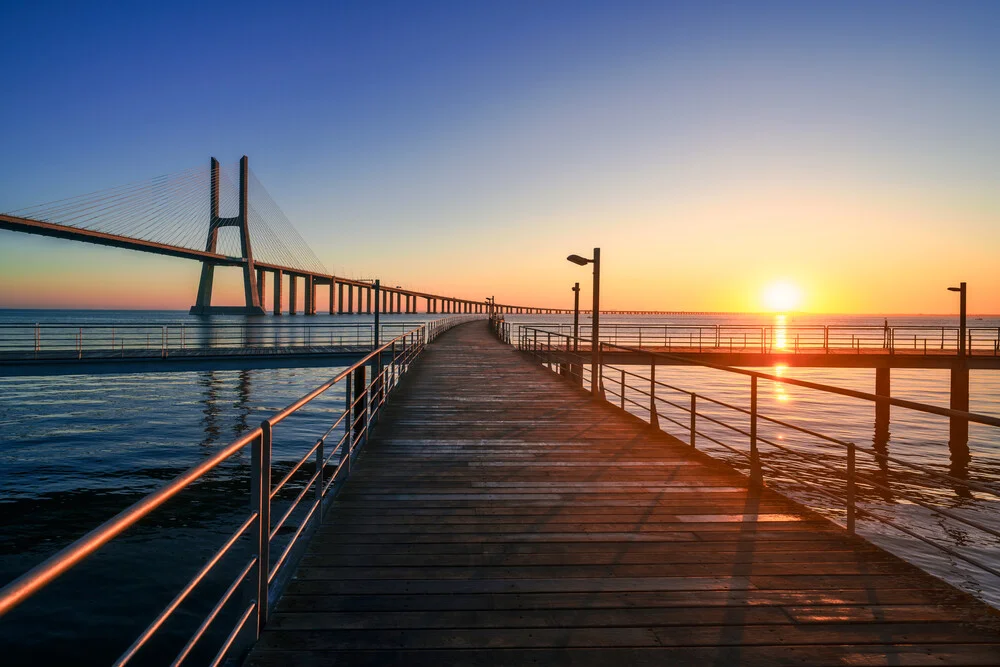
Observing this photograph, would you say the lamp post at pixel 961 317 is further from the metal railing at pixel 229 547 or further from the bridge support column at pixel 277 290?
the bridge support column at pixel 277 290

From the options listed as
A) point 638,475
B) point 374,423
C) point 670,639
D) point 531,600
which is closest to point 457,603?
point 531,600

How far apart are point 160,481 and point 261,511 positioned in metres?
12.3

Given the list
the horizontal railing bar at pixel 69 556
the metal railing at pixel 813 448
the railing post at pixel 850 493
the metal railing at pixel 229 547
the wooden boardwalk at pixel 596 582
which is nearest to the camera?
the horizontal railing bar at pixel 69 556

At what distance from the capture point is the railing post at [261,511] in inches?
108

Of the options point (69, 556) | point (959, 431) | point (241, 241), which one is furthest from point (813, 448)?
point (241, 241)

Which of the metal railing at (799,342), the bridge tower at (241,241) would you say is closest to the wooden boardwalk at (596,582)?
the metal railing at (799,342)

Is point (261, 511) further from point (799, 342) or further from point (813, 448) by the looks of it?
point (799, 342)

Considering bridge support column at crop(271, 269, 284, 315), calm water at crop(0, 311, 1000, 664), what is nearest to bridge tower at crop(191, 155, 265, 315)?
bridge support column at crop(271, 269, 284, 315)

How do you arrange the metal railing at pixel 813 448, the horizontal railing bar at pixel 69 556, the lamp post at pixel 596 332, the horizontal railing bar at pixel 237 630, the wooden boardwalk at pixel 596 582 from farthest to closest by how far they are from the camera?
the lamp post at pixel 596 332 → the metal railing at pixel 813 448 → the wooden boardwalk at pixel 596 582 → the horizontal railing bar at pixel 237 630 → the horizontal railing bar at pixel 69 556

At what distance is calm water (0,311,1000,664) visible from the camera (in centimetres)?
714

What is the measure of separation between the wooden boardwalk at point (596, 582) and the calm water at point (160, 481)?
30.9 inches

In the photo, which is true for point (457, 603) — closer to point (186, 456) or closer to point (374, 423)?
point (374, 423)

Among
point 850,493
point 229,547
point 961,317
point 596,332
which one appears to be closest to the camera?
point 229,547

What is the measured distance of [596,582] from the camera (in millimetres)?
3367
